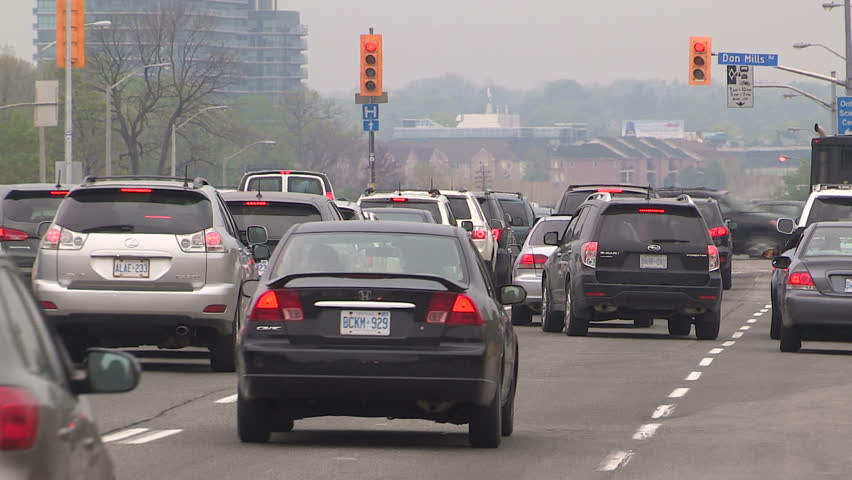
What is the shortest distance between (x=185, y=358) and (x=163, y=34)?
99.9 meters

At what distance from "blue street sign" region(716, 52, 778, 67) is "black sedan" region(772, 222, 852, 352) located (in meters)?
35.6

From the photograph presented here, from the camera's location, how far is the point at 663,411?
14914 mm

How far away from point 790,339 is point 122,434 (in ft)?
37.3

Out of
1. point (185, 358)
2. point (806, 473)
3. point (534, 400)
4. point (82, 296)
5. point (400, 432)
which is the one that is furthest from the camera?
point (185, 358)

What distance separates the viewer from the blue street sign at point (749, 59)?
5756cm

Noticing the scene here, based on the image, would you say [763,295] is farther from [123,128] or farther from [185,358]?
[123,128]

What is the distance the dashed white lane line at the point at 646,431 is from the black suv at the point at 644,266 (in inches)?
413

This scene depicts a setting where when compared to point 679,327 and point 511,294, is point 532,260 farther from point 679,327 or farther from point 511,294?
point 511,294

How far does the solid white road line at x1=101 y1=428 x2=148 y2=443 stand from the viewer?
12.2 meters

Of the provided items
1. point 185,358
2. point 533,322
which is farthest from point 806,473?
point 533,322

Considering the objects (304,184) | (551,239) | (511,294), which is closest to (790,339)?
(551,239)

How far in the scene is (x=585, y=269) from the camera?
2436 cm

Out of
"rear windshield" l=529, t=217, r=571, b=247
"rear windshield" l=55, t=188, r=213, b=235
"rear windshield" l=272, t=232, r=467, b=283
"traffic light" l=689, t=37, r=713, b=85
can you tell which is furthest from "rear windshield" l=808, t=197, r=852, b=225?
"traffic light" l=689, t=37, r=713, b=85

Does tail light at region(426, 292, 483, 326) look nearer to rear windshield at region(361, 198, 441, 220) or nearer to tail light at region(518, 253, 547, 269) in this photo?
tail light at region(518, 253, 547, 269)
